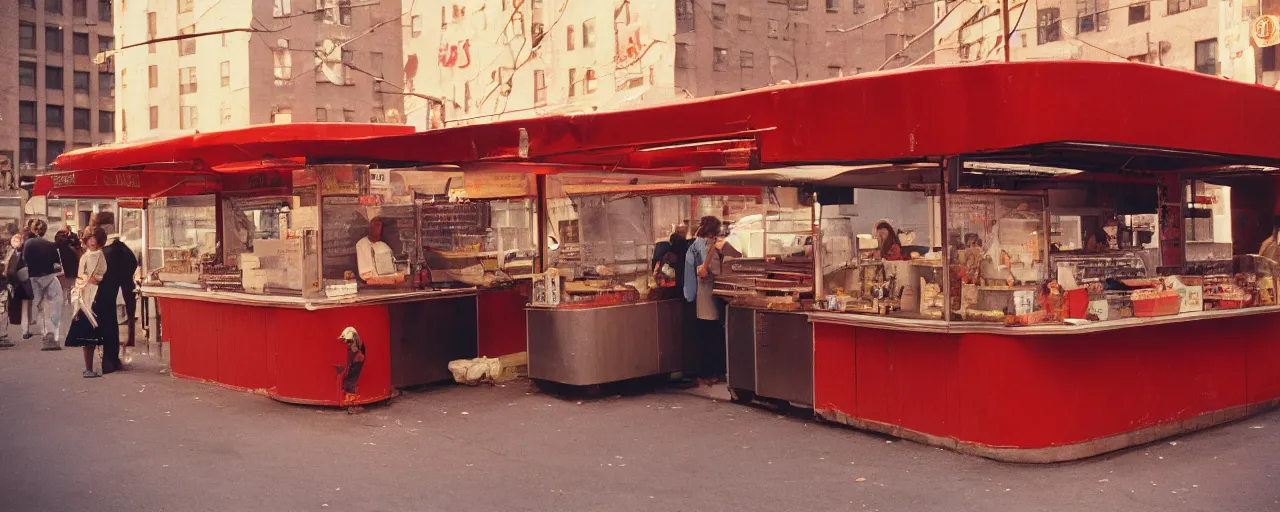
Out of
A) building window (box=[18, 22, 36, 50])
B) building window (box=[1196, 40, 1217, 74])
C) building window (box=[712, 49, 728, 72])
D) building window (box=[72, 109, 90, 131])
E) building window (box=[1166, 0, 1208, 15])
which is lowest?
building window (box=[1196, 40, 1217, 74])

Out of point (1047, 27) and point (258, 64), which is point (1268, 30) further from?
point (258, 64)

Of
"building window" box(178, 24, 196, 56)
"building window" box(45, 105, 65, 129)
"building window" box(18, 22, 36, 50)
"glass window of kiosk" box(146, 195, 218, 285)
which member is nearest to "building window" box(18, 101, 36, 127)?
"building window" box(45, 105, 65, 129)

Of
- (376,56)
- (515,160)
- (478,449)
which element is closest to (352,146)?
(515,160)

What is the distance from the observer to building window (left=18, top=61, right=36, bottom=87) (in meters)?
68.4

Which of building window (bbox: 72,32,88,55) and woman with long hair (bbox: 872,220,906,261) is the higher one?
building window (bbox: 72,32,88,55)

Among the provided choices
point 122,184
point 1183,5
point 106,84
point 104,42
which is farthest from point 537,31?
point 104,42

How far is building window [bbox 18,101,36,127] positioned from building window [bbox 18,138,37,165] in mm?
1070

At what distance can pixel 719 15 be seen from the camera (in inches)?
1570

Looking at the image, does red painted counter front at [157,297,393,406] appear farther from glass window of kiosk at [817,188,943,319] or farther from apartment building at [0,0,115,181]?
apartment building at [0,0,115,181]

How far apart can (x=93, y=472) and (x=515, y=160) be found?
14.5 ft

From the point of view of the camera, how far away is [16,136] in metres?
66.8

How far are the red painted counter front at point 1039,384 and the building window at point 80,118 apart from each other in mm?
73438

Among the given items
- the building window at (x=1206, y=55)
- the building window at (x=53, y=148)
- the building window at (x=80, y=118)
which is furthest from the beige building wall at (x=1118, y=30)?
the building window at (x=80, y=118)

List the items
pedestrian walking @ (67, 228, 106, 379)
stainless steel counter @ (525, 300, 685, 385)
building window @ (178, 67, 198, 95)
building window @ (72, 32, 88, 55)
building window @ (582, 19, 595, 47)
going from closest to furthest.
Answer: stainless steel counter @ (525, 300, 685, 385) → pedestrian walking @ (67, 228, 106, 379) → building window @ (582, 19, 595, 47) → building window @ (178, 67, 198, 95) → building window @ (72, 32, 88, 55)
